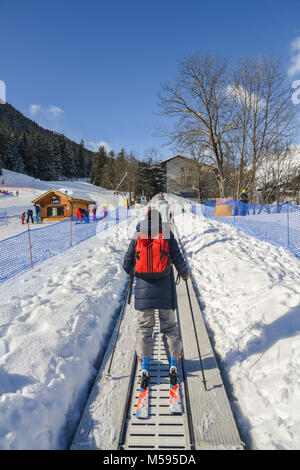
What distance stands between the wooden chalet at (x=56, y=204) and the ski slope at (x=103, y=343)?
27.2 meters

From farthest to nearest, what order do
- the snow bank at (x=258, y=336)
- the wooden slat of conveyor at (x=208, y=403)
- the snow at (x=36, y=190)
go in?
the snow at (x=36, y=190) → the snow bank at (x=258, y=336) → the wooden slat of conveyor at (x=208, y=403)

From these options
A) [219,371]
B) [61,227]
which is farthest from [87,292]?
[61,227]

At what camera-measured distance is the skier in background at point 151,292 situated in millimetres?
2982

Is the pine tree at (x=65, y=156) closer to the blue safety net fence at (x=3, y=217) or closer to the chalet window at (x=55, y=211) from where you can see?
the blue safety net fence at (x=3, y=217)

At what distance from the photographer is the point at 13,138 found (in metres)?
85.2

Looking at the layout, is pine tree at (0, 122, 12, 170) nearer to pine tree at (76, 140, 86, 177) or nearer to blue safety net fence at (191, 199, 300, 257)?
pine tree at (76, 140, 86, 177)

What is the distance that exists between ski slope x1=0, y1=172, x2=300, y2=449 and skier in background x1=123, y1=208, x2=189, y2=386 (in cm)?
76

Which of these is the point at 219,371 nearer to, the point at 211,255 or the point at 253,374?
the point at 253,374

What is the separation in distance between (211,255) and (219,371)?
509 centimetres

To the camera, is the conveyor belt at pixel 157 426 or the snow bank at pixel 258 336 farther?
the snow bank at pixel 258 336

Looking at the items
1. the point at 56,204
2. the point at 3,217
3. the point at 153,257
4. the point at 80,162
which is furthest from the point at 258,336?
the point at 80,162

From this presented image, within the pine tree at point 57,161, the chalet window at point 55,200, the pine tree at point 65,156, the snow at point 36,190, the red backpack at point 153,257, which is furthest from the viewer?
the pine tree at point 65,156

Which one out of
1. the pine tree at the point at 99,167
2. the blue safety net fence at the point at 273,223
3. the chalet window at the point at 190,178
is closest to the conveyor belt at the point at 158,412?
the blue safety net fence at the point at 273,223
